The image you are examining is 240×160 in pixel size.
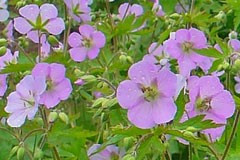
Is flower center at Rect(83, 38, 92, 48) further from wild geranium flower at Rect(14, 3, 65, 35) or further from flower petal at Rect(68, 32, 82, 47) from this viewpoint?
wild geranium flower at Rect(14, 3, 65, 35)

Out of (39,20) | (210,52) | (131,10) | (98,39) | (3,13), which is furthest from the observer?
(131,10)

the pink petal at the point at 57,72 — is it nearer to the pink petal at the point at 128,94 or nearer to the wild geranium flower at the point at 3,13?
the pink petal at the point at 128,94

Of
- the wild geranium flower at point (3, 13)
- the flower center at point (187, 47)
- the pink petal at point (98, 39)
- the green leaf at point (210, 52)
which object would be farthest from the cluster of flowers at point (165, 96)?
the wild geranium flower at point (3, 13)

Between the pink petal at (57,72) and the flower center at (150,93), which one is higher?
the flower center at (150,93)

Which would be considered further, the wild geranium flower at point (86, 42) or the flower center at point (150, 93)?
the wild geranium flower at point (86, 42)

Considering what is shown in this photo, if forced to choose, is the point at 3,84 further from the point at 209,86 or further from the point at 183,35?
the point at 209,86

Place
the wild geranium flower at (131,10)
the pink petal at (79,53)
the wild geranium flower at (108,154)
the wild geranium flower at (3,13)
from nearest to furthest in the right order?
the wild geranium flower at (108,154) → the pink petal at (79,53) → the wild geranium flower at (3,13) → the wild geranium flower at (131,10)

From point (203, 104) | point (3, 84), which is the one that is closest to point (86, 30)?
point (3, 84)

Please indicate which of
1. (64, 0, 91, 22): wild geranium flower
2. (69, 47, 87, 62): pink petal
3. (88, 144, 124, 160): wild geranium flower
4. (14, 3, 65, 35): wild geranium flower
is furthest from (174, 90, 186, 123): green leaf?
(64, 0, 91, 22): wild geranium flower
